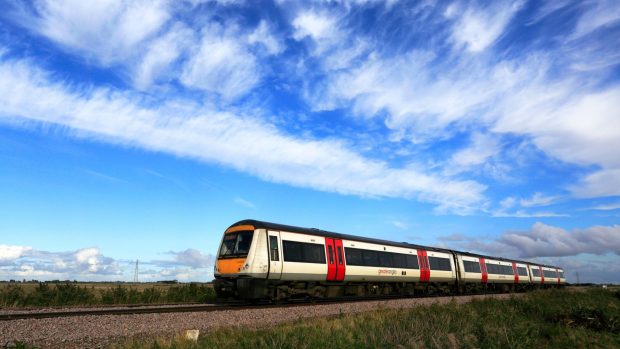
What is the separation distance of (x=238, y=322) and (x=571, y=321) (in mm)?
9406

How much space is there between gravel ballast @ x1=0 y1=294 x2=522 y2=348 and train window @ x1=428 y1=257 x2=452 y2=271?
1682 cm

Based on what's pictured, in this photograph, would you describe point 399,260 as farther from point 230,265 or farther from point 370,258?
point 230,265

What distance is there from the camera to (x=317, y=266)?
18.9 meters

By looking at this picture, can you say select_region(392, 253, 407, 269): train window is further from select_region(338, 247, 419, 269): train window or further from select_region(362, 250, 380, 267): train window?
select_region(362, 250, 380, 267): train window

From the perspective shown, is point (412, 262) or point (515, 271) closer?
point (412, 262)

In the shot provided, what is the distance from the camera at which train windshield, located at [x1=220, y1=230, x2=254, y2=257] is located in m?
16.8

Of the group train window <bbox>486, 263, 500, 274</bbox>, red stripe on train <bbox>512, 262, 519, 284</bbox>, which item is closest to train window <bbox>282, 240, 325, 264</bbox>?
train window <bbox>486, 263, 500, 274</bbox>

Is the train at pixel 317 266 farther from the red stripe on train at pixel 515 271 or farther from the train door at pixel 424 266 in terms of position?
the red stripe on train at pixel 515 271

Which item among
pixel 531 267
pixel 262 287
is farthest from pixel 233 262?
pixel 531 267

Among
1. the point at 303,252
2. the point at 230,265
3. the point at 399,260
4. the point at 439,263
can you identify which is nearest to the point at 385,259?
the point at 399,260

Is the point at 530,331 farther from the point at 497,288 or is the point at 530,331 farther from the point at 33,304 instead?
the point at 497,288

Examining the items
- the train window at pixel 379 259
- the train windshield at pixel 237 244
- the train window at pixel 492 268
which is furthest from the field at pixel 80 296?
the train window at pixel 492 268

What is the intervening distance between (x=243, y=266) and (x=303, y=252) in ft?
9.94

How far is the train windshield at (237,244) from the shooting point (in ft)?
55.1
